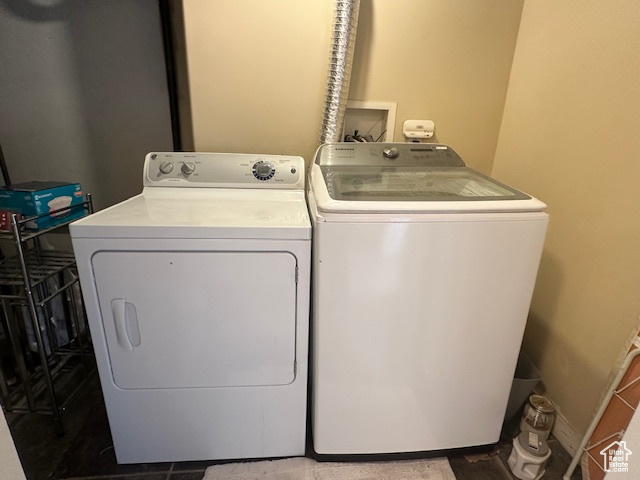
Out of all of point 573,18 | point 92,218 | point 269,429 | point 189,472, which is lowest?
point 189,472

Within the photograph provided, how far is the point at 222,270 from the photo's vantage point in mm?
1101

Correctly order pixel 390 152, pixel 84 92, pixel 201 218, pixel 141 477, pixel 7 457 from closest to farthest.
Result: pixel 7 457
pixel 201 218
pixel 141 477
pixel 390 152
pixel 84 92

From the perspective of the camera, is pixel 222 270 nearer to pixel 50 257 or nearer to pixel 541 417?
pixel 50 257

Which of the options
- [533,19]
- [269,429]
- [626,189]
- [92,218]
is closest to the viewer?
[92,218]

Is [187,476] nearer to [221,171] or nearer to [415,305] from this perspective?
[415,305]

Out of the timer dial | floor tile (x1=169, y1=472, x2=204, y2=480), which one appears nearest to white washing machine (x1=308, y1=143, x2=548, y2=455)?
the timer dial

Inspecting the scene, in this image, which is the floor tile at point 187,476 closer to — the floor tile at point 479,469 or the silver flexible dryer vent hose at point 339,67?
the floor tile at point 479,469

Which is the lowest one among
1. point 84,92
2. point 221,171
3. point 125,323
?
point 125,323

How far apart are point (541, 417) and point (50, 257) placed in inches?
88.7

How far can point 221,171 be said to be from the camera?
4.91 ft

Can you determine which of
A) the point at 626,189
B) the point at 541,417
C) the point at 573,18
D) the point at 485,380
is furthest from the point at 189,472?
the point at 573,18

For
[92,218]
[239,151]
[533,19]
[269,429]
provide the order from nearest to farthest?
[92,218]
[269,429]
[533,19]
[239,151]

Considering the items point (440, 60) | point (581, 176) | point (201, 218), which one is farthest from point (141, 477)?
point (440, 60)

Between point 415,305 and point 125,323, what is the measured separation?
3.13 feet
